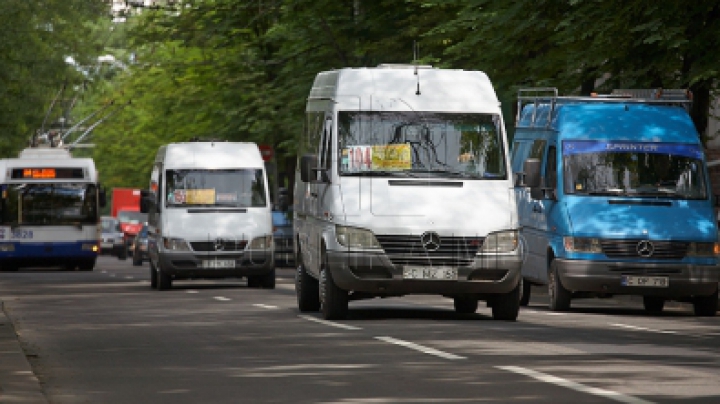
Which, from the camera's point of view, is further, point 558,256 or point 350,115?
point 558,256

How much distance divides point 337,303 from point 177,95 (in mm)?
32344

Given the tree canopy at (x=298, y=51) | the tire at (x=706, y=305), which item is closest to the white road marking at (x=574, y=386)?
the tire at (x=706, y=305)

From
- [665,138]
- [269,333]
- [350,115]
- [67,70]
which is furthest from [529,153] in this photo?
[67,70]

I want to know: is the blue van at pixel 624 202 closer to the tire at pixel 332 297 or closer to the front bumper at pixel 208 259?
the tire at pixel 332 297

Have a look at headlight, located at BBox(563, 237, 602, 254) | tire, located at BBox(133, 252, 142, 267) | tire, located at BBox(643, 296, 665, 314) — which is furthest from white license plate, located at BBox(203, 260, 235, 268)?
tire, located at BBox(133, 252, 142, 267)

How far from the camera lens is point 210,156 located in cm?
3133

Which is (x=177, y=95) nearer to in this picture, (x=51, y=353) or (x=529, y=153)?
(x=529, y=153)

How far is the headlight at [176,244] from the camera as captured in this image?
30.7m

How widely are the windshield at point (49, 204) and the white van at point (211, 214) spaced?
1438 cm

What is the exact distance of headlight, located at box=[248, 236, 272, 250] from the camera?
31.0 metres

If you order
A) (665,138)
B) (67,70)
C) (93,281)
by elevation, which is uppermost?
(67,70)

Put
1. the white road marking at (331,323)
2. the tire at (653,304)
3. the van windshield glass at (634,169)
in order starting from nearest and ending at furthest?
the white road marking at (331,323) < the van windshield glass at (634,169) < the tire at (653,304)

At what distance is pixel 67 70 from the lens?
53.8 metres

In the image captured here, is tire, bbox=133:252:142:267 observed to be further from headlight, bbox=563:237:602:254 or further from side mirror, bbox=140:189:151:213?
headlight, bbox=563:237:602:254
